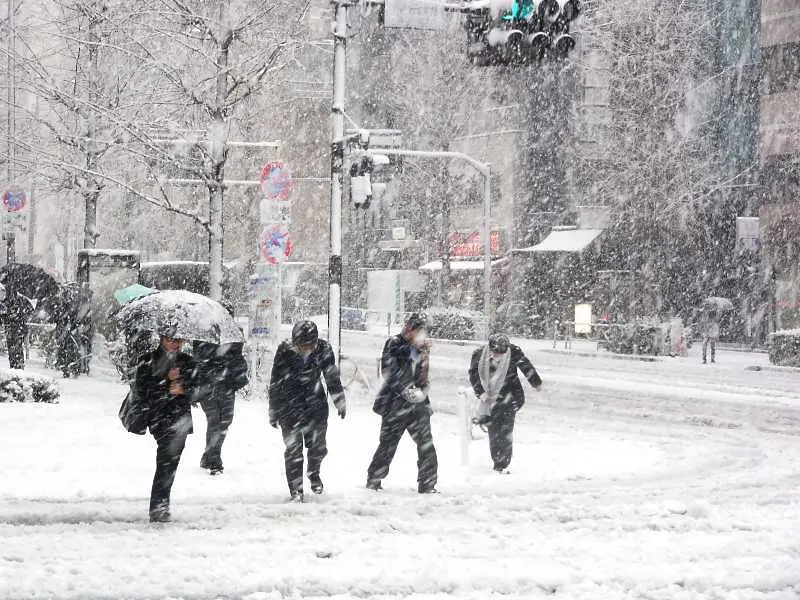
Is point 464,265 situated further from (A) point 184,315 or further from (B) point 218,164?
(A) point 184,315

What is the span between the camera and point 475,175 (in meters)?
50.0

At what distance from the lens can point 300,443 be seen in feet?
33.8

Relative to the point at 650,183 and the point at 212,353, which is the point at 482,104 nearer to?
the point at 650,183

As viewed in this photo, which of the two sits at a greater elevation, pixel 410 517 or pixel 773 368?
pixel 773 368

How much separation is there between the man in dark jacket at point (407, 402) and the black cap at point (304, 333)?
0.96 m

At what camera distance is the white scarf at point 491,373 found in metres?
12.4

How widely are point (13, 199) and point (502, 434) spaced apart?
16511 mm

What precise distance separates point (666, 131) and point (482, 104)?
1369cm

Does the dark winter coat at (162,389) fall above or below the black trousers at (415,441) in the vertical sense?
above

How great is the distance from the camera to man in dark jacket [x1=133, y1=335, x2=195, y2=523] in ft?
29.3

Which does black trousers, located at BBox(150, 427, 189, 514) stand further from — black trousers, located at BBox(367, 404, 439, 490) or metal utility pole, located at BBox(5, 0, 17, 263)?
metal utility pole, located at BBox(5, 0, 17, 263)

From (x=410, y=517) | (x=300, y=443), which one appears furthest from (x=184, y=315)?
(x=410, y=517)

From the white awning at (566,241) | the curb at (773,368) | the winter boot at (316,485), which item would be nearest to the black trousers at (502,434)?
the winter boot at (316,485)

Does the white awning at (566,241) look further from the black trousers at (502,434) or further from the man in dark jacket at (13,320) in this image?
the black trousers at (502,434)
